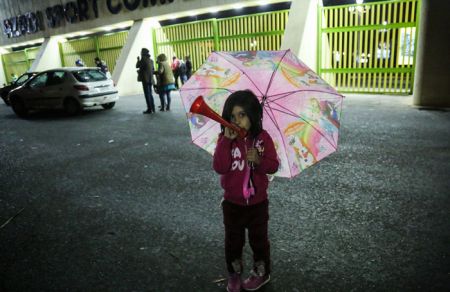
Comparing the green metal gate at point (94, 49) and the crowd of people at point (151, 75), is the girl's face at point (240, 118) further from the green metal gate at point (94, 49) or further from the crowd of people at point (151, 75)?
the green metal gate at point (94, 49)

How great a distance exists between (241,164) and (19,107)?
38.9ft

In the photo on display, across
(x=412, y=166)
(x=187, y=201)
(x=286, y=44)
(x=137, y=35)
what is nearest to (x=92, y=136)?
(x=187, y=201)

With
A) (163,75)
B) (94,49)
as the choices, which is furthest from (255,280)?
(94,49)

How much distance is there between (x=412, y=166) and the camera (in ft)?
15.4

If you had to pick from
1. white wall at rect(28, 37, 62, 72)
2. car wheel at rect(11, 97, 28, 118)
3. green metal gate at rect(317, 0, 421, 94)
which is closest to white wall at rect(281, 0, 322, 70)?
green metal gate at rect(317, 0, 421, 94)

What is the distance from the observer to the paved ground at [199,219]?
2594mm

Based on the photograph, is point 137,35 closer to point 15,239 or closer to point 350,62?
point 350,62

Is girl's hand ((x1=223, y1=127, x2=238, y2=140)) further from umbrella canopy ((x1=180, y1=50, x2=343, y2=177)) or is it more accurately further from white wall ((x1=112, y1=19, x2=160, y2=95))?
white wall ((x1=112, y1=19, x2=160, y2=95))

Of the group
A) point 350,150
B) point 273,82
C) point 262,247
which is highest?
point 273,82

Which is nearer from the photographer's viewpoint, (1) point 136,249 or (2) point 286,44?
(1) point 136,249

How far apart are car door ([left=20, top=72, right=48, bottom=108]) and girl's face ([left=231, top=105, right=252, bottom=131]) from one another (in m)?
10.8

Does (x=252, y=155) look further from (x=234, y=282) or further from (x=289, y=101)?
(x=234, y=282)

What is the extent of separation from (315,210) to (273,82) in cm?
186

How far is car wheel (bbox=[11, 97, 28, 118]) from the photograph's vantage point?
1148cm
